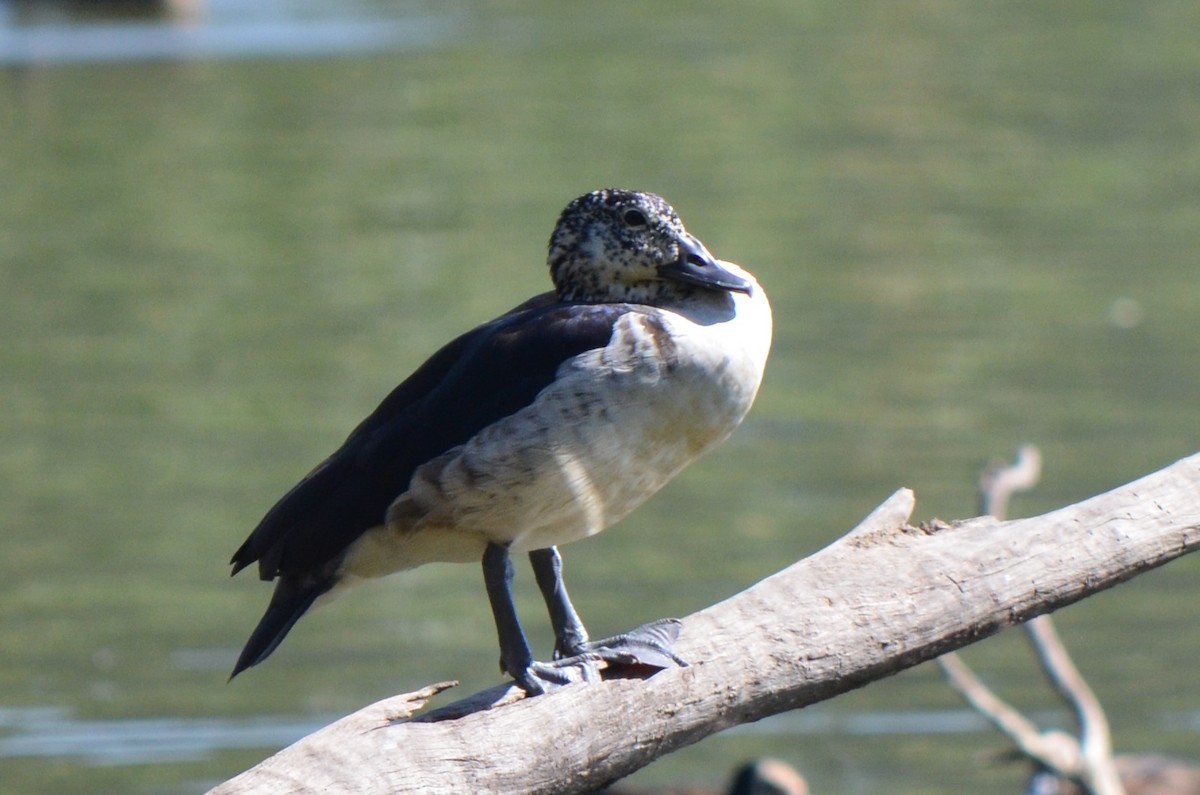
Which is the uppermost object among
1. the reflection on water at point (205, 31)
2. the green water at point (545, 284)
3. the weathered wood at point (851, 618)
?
the reflection on water at point (205, 31)

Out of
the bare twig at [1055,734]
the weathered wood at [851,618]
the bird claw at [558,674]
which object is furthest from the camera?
the bare twig at [1055,734]

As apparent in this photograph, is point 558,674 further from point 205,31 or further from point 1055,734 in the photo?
point 205,31

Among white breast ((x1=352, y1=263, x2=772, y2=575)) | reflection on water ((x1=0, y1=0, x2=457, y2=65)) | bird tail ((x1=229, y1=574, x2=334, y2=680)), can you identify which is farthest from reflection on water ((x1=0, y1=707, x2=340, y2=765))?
reflection on water ((x1=0, y1=0, x2=457, y2=65))

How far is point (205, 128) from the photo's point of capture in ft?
73.5

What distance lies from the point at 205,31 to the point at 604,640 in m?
23.9

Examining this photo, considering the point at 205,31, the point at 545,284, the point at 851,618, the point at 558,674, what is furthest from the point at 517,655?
the point at 205,31

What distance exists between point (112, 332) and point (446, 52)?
11.4 metres

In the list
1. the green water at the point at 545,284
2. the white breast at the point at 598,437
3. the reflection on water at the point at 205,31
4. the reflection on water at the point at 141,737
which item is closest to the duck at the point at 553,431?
the white breast at the point at 598,437

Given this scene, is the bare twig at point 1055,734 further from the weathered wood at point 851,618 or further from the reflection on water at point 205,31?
the reflection on water at point 205,31

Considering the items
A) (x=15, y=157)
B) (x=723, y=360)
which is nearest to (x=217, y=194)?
(x=15, y=157)

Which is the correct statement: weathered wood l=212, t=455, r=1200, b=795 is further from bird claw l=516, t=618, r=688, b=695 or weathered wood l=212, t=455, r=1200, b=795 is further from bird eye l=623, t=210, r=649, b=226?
bird eye l=623, t=210, r=649, b=226

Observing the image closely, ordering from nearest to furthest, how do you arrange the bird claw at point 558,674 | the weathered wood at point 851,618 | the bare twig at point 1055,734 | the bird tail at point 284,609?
the weathered wood at point 851,618 → the bird claw at point 558,674 → the bird tail at point 284,609 → the bare twig at point 1055,734

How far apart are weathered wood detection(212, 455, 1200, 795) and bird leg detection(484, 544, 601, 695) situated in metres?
0.07

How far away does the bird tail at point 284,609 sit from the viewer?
436cm
